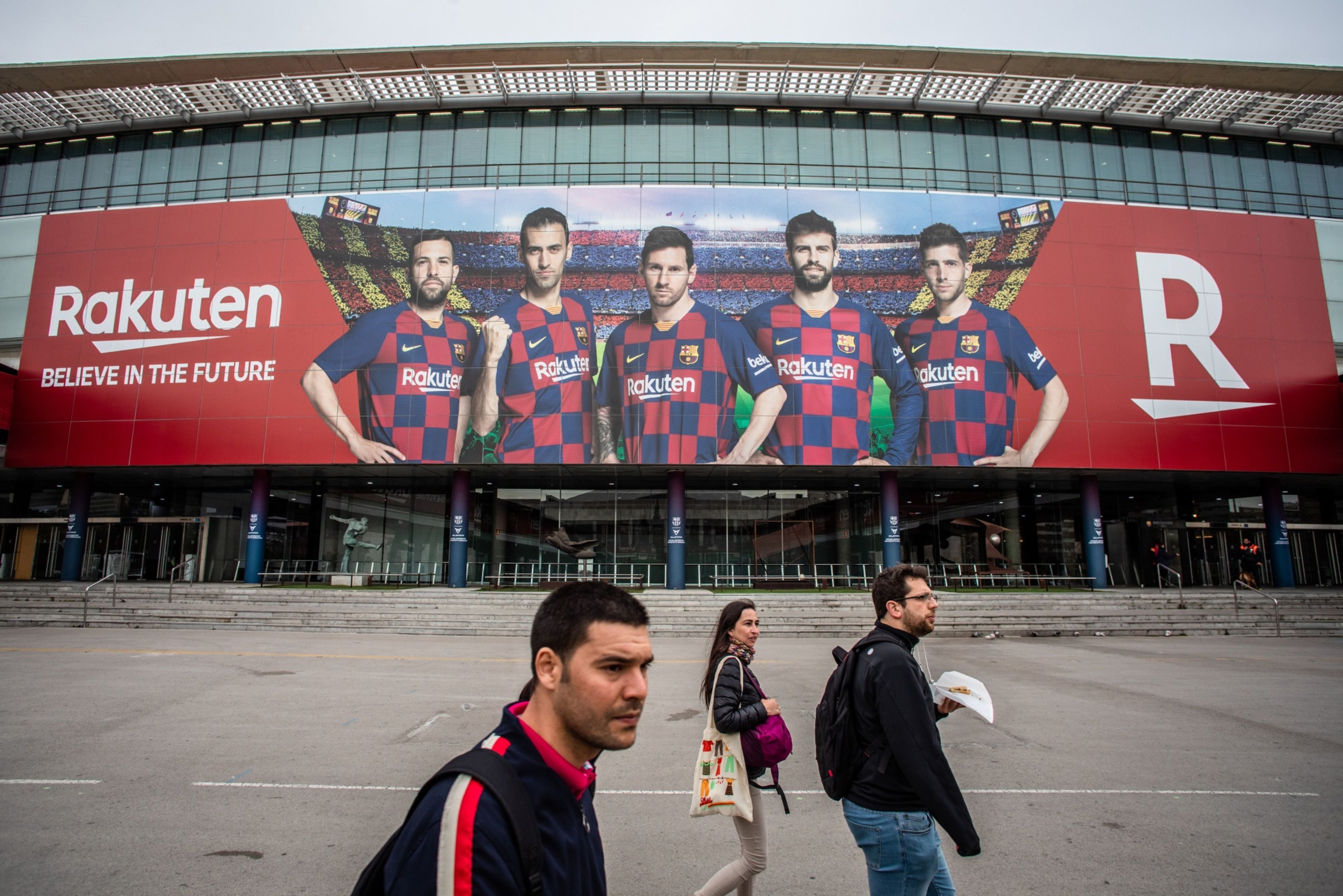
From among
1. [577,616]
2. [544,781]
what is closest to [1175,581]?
[577,616]

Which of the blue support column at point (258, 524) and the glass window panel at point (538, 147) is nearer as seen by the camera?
the blue support column at point (258, 524)

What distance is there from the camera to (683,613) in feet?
69.3

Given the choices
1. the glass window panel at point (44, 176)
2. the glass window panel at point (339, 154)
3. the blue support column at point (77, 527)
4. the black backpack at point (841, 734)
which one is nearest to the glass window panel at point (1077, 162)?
the glass window panel at point (339, 154)

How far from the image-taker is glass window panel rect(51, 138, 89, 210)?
31.1 metres

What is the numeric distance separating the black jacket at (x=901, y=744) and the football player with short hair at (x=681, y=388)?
22.6m

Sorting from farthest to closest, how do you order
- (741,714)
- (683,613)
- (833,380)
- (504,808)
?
1. (833,380)
2. (683,613)
3. (741,714)
4. (504,808)

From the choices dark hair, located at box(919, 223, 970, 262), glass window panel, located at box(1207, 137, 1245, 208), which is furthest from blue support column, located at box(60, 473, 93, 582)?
glass window panel, located at box(1207, 137, 1245, 208)

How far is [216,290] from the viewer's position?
89.9ft

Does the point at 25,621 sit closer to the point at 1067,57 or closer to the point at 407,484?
the point at 407,484

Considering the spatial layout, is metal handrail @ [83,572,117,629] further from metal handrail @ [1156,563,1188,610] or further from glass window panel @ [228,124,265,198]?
metal handrail @ [1156,563,1188,610]

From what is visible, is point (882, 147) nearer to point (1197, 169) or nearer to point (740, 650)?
point (1197, 169)

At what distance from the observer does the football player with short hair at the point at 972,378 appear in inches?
1018

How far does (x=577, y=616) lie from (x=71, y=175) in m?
41.3

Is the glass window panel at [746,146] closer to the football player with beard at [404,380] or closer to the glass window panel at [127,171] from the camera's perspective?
the football player with beard at [404,380]
